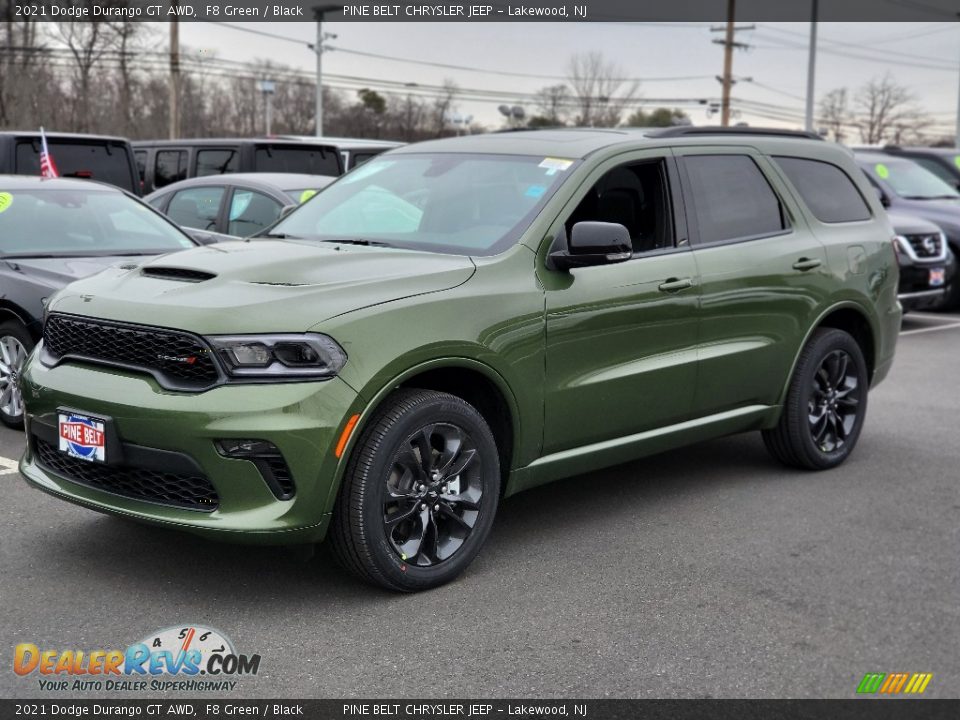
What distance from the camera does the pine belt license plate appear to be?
160 inches

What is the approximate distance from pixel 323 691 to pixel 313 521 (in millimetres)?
683

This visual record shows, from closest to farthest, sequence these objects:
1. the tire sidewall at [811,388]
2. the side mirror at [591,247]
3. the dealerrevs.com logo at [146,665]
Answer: the dealerrevs.com logo at [146,665] < the side mirror at [591,247] < the tire sidewall at [811,388]

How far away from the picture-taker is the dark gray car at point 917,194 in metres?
13.9

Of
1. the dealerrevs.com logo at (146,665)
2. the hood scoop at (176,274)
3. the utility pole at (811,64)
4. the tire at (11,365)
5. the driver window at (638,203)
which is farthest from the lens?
the utility pole at (811,64)

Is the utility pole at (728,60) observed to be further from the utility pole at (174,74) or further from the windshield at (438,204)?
the windshield at (438,204)

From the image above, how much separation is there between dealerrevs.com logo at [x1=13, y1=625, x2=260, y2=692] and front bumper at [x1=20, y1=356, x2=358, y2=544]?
40 cm

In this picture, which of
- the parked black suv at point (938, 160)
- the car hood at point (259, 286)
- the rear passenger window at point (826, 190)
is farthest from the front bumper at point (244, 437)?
the parked black suv at point (938, 160)

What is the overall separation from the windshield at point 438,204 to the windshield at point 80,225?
2375 millimetres

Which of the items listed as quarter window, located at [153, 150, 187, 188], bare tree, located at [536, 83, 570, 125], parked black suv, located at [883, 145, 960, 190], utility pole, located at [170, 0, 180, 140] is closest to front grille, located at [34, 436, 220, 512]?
quarter window, located at [153, 150, 187, 188]

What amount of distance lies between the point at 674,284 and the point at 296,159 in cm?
943

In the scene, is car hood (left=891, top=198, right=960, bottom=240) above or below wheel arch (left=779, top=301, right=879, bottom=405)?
above
